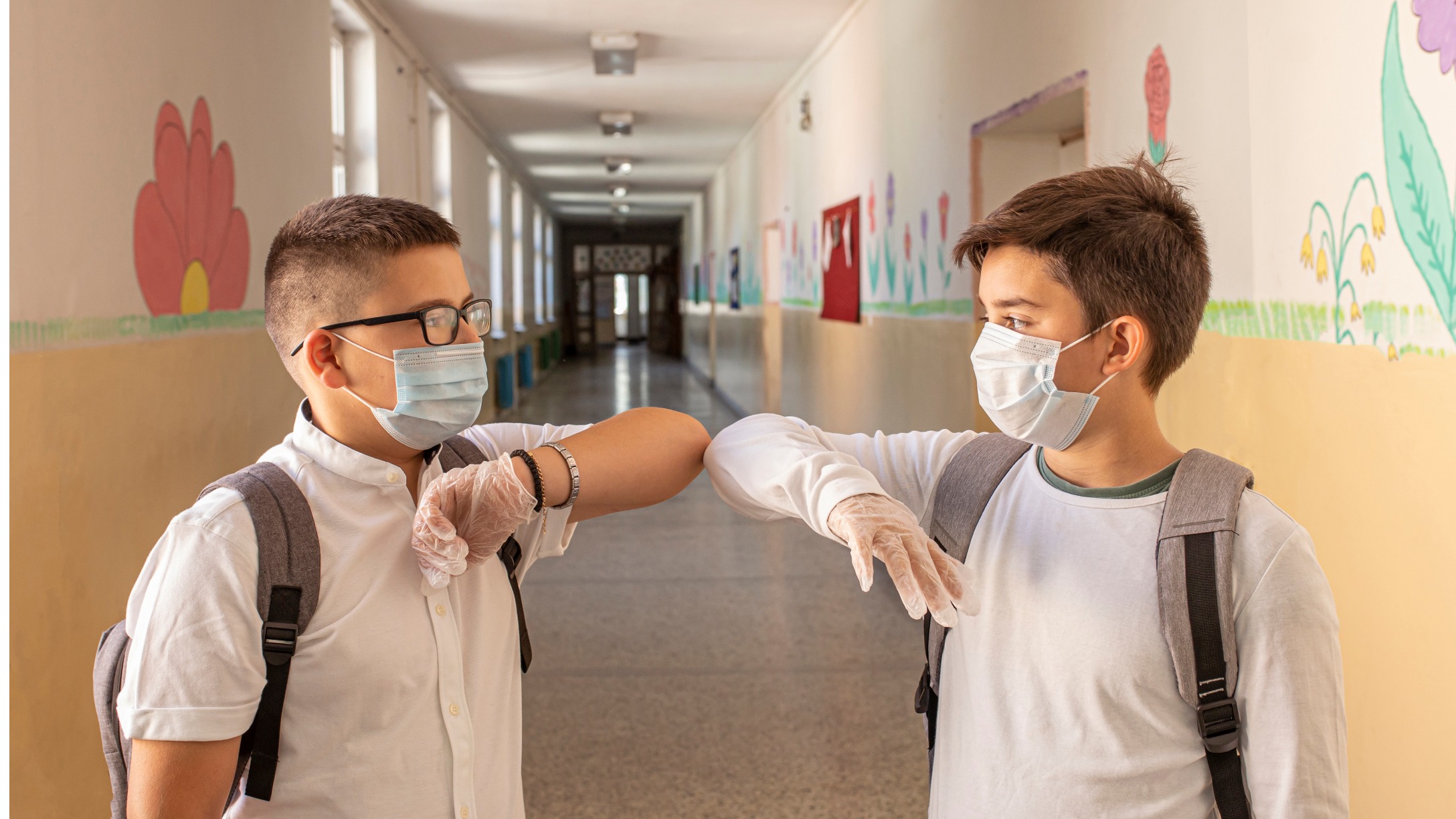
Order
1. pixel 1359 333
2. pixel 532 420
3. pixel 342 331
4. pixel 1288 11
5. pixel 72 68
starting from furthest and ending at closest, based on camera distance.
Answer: pixel 532 420 → pixel 72 68 → pixel 1288 11 → pixel 1359 333 → pixel 342 331

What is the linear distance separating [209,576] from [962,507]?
79 centimetres

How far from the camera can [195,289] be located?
10.8 feet

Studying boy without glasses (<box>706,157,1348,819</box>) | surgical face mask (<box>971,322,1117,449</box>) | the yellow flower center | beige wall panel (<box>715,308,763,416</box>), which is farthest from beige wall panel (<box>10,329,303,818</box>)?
beige wall panel (<box>715,308,763,416</box>)

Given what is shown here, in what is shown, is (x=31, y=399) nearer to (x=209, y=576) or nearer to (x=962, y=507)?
(x=209, y=576)

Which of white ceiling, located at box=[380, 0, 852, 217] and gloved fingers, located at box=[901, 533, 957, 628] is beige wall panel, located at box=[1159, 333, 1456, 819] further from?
white ceiling, located at box=[380, 0, 852, 217]

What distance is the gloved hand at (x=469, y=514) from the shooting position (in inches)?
41.7

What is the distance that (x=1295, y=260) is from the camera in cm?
216

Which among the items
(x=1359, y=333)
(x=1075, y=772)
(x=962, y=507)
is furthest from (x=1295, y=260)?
(x=1075, y=772)

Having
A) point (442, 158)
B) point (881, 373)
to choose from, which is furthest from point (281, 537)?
point (442, 158)

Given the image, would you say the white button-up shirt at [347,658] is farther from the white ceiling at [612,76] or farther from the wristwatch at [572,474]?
the white ceiling at [612,76]

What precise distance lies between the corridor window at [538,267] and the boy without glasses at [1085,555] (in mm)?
14285

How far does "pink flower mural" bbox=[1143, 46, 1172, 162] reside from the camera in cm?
269

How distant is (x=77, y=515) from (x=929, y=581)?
224cm

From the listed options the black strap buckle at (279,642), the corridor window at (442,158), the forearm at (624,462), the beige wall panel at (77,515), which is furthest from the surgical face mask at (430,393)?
the corridor window at (442,158)
